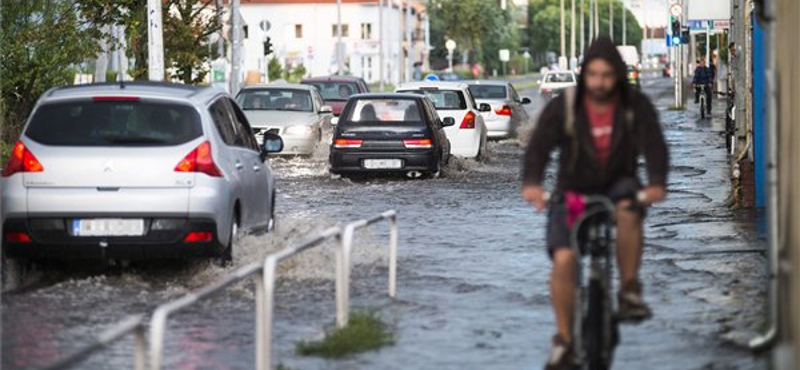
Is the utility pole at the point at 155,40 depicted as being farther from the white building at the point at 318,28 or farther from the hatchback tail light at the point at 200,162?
the white building at the point at 318,28

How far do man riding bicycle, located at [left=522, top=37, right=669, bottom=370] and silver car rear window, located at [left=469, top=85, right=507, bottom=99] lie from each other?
3542 cm

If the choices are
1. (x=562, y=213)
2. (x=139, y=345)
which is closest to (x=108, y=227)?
(x=562, y=213)

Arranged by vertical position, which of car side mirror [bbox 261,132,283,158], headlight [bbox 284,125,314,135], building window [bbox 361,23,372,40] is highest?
building window [bbox 361,23,372,40]


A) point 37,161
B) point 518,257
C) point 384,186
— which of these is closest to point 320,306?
point 37,161

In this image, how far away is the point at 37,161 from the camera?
14.5m

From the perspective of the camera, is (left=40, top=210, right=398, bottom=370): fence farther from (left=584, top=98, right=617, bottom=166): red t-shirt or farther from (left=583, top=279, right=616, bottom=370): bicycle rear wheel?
(left=584, top=98, right=617, bottom=166): red t-shirt

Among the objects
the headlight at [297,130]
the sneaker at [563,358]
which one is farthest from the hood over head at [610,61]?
the headlight at [297,130]

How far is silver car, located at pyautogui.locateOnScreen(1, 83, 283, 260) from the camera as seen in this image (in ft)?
47.0

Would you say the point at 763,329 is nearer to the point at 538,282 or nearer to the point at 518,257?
the point at 538,282

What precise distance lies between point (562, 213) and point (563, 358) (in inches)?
26.1

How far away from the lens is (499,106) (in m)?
43.9

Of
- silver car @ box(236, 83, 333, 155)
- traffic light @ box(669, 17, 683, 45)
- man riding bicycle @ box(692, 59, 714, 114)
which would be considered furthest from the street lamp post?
silver car @ box(236, 83, 333, 155)

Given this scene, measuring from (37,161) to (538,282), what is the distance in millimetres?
3768

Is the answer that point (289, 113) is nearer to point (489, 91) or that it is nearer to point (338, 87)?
point (338, 87)
